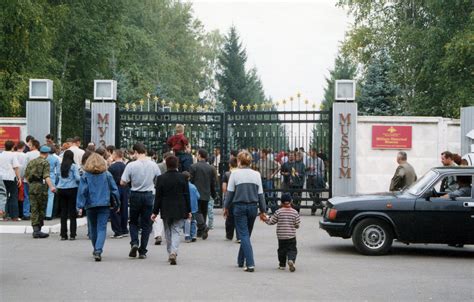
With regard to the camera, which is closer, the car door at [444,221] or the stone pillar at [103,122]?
the car door at [444,221]

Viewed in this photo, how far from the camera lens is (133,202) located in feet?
46.2

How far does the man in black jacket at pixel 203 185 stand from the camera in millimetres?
17438

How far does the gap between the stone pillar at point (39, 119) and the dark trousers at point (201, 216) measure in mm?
7859

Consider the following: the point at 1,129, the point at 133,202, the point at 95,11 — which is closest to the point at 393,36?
the point at 95,11

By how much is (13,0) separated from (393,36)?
24.8m

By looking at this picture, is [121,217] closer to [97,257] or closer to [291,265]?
[97,257]

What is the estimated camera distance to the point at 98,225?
13914mm

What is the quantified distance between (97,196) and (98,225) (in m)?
0.49

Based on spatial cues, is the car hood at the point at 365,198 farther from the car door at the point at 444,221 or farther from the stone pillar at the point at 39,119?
the stone pillar at the point at 39,119

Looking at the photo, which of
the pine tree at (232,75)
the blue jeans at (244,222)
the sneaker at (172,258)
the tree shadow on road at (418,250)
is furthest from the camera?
the pine tree at (232,75)

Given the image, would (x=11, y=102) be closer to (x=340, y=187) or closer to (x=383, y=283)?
(x=340, y=187)

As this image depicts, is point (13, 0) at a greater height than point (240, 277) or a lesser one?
greater

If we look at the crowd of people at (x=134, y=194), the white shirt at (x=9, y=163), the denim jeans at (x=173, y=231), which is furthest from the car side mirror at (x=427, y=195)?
the white shirt at (x=9, y=163)

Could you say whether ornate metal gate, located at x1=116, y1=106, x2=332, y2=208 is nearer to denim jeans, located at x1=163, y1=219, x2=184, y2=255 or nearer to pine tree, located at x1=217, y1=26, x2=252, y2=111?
denim jeans, located at x1=163, y1=219, x2=184, y2=255
